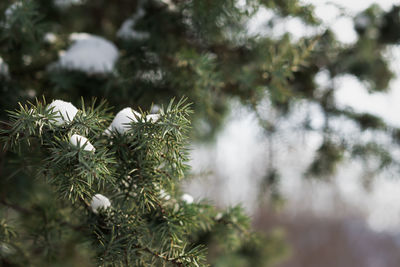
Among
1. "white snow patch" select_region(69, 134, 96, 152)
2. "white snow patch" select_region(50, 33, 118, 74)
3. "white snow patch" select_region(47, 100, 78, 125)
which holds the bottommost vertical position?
"white snow patch" select_region(69, 134, 96, 152)

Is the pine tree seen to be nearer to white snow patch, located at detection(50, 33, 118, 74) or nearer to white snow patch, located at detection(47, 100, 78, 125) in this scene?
white snow patch, located at detection(47, 100, 78, 125)

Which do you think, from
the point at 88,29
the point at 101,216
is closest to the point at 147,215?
the point at 101,216

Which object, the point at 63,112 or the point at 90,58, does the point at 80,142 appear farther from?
the point at 90,58

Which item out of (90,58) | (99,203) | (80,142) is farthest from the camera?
(90,58)

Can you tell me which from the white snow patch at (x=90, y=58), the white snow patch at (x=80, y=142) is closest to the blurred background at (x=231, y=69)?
the white snow patch at (x=90, y=58)

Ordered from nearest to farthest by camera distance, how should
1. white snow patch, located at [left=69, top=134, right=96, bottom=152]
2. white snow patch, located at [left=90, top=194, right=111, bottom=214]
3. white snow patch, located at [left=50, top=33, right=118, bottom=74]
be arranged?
white snow patch, located at [left=69, top=134, right=96, bottom=152]
white snow patch, located at [left=90, top=194, right=111, bottom=214]
white snow patch, located at [left=50, top=33, right=118, bottom=74]

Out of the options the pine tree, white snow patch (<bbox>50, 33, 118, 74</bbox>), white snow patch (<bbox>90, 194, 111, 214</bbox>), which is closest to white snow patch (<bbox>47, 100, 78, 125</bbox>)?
the pine tree

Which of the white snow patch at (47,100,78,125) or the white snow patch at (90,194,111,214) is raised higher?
the white snow patch at (47,100,78,125)

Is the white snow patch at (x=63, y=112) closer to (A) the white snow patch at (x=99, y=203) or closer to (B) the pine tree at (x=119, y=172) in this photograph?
(B) the pine tree at (x=119, y=172)

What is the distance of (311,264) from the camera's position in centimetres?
885

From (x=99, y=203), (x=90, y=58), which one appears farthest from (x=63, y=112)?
(x=90, y=58)

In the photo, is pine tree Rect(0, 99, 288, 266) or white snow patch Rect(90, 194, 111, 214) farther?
white snow patch Rect(90, 194, 111, 214)

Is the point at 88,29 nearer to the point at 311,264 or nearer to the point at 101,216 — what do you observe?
the point at 101,216

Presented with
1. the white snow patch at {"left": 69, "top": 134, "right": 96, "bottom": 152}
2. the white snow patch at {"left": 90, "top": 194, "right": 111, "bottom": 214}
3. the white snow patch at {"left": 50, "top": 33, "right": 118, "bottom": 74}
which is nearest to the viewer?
the white snow patch at {"left": 69, "top": 134, "right": 96, "bottom": 152}
